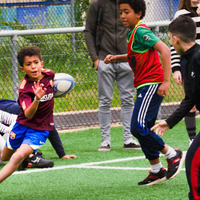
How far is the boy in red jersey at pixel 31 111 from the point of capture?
466cm

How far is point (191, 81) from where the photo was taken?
147 inches

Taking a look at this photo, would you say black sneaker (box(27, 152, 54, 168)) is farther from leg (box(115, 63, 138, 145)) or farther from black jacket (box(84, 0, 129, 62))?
black jacket (box(84, 0, 129, 62))

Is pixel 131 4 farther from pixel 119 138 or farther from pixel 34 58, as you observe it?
pixel 119 138

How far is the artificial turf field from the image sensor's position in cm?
459

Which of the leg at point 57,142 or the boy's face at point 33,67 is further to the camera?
the leg at point 57,142

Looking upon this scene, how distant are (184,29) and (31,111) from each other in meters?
1.55

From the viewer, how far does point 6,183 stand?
524 cm

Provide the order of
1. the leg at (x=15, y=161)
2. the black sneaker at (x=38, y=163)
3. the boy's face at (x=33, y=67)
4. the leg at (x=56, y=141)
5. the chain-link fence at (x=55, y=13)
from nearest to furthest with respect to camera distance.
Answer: the leg at (x=15, y=161) → the boy's face at (x=33, y=67) → the black sneaker at (x=38, y=163) → the leg at (x=56, y=141) → the chain-link fence at (x=55, y=13)

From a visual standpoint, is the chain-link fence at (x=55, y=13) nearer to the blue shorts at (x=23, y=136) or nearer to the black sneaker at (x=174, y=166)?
the black sneaker at (x=174, y=166)

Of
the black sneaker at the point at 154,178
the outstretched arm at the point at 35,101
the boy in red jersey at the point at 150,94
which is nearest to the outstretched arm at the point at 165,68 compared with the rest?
the boy in red jersey at the point at 150,94

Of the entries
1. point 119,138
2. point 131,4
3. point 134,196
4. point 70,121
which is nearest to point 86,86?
point 70,121

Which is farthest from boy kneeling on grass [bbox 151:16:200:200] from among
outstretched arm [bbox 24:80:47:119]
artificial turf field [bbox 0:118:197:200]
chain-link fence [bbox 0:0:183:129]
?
chain-link fence [bbox 0:0:183:129]

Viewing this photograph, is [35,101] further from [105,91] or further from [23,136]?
[105,91]

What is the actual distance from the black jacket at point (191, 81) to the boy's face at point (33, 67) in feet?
5.11
